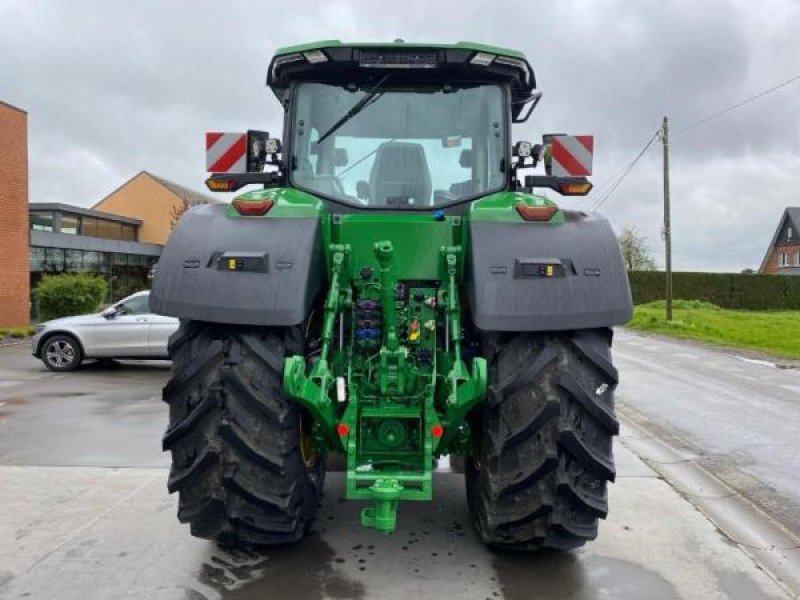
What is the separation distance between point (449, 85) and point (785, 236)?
6382 centimetres

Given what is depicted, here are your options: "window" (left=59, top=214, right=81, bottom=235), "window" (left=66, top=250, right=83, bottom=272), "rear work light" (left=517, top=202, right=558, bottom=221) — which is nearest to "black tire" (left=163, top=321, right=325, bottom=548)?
"rear work light" (left=517, top=202, right=558, bottom=221)

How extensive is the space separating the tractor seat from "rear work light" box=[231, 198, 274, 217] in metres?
0.78

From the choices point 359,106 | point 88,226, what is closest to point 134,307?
point 359,106

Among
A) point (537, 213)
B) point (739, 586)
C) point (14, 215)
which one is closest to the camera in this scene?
point (537, 213)

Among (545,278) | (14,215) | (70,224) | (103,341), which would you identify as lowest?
(103,341)

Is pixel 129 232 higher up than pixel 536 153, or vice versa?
pixel 129 232

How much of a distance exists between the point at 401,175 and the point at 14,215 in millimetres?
20233

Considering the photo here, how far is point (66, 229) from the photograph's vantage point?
32.8m

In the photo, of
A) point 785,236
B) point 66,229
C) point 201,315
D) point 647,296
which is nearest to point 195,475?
point 201,315

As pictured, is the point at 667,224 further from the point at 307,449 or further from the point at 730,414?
the point at 307,449

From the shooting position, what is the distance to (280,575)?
383 centimetres

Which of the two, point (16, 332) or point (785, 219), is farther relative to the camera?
point (785, 219)

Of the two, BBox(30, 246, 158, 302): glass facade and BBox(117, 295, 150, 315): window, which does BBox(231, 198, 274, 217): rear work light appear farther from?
BBox(30, 246, 158, 302): glass facade

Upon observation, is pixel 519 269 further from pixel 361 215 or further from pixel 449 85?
pixel 449 85
